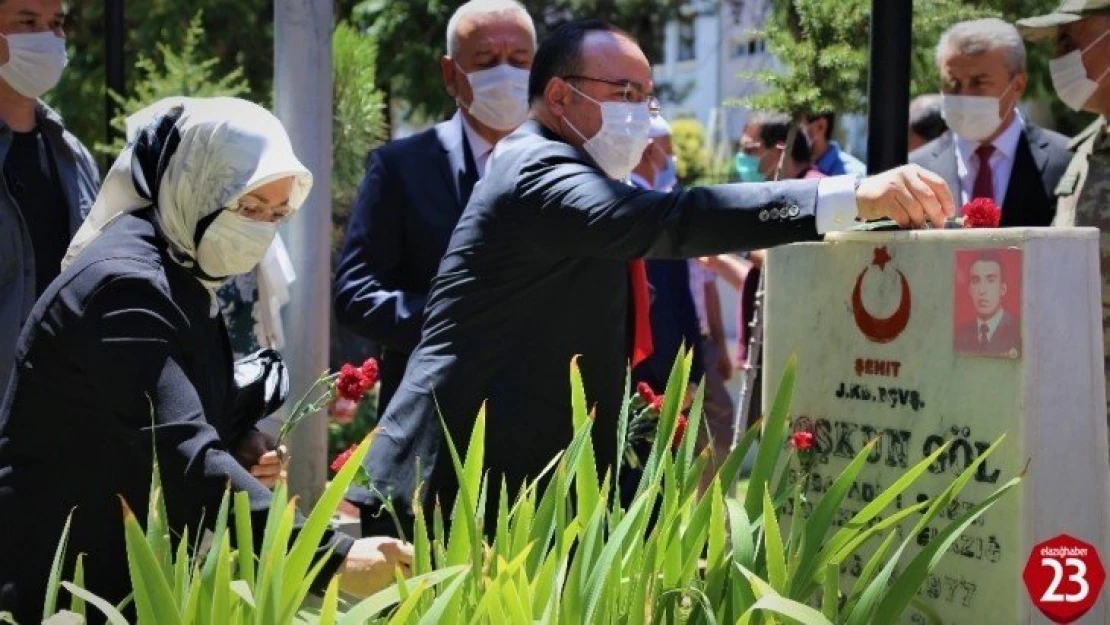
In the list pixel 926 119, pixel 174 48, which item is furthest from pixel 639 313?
pixel 174 48

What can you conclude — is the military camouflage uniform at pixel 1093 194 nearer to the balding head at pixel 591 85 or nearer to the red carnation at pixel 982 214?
the balding head at pixel 591 85

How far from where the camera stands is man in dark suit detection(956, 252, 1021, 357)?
106 inches

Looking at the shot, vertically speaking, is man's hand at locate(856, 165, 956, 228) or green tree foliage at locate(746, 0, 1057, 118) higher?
green tree foliage at locate(746, 0, 1057, 118)

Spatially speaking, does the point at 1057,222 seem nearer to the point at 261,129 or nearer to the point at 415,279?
the point at 415,279

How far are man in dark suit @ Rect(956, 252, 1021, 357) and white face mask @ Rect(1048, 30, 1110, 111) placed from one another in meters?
2.57

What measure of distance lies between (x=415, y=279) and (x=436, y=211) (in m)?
0.20

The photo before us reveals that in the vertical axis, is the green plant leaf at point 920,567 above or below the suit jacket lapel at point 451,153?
below

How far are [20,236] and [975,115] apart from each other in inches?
114

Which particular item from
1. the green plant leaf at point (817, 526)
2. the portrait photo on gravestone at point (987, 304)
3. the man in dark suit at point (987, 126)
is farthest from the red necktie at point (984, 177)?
the green plant leaf at point (817, 526)

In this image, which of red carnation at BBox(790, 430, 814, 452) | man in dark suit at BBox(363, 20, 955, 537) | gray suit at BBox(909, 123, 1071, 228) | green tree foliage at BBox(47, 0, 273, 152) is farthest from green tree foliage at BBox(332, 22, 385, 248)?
red carnation at BBox(790, 430, 814, 452)

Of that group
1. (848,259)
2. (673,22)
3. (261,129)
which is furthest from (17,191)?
(673,22)

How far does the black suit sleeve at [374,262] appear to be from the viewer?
4789 mm

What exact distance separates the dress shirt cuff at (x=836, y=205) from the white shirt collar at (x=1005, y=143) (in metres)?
2.70

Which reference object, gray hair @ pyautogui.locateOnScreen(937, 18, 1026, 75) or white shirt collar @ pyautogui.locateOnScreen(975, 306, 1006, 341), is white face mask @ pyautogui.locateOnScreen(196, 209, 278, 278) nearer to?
white shirt collar @ pyautogui.locateOnScreen(975, 306, 1006, 341)
